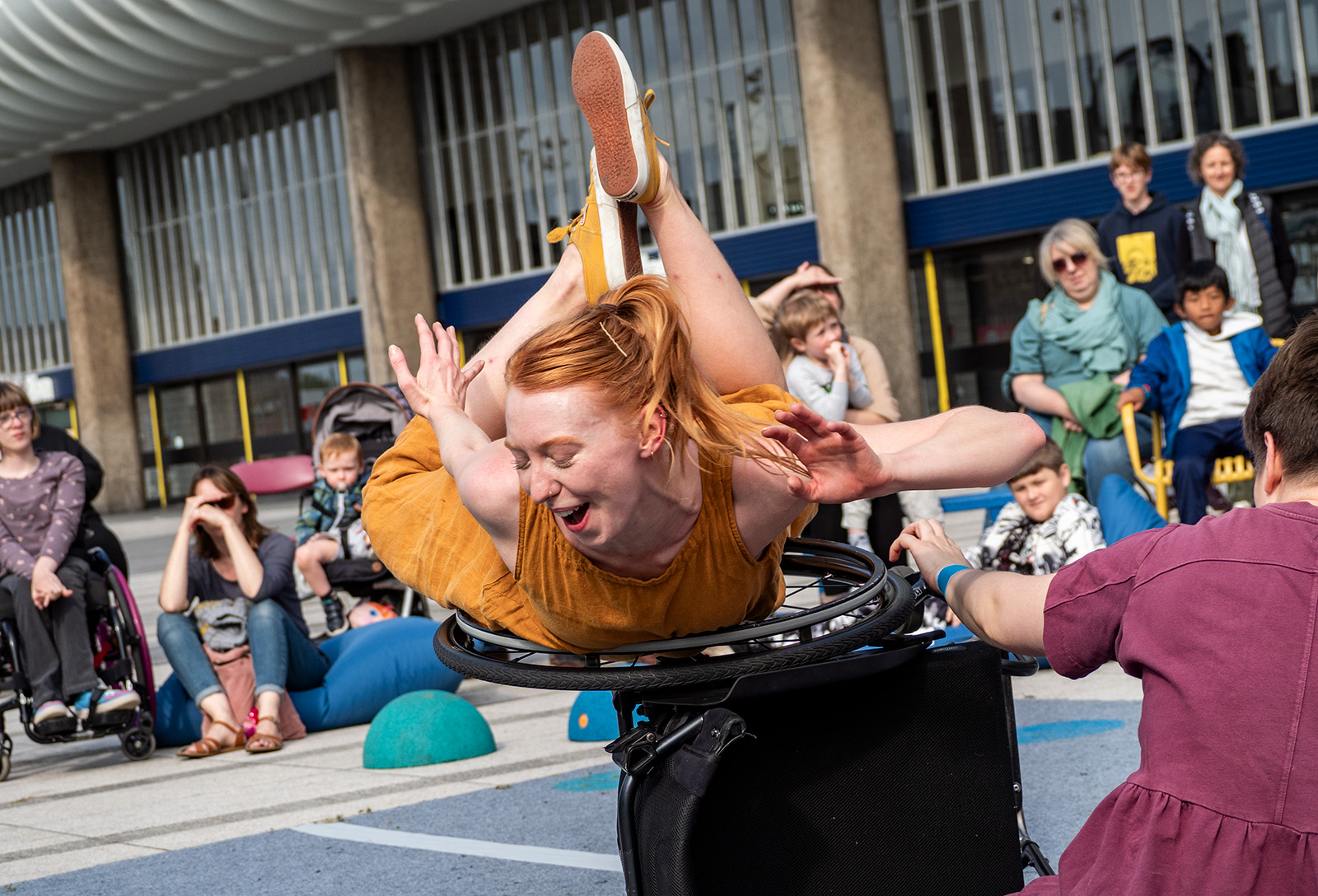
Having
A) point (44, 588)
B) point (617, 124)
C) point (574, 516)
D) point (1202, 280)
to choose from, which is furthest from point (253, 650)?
point (1202, 280)

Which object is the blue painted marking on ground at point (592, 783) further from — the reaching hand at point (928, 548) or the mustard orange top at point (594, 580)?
the reaching hand at point (928, 548)

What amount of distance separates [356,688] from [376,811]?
188 cm

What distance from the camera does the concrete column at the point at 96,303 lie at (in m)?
27.2

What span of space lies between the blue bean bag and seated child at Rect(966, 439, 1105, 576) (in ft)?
8.60

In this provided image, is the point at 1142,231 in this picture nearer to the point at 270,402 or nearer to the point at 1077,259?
the point at 1077,259

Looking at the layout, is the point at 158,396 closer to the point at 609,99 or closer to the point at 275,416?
the point at 275,416

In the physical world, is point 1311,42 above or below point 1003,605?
above

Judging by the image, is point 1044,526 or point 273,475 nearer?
point 1044,526

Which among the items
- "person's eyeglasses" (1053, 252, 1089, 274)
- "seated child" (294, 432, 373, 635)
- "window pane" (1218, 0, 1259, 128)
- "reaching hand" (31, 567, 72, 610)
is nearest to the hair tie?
"reaching hand" (31, 567, 72, 610)

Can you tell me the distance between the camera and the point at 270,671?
5828 mm

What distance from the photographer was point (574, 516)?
7.28 feet

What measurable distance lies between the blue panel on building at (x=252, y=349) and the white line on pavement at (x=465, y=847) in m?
20.2

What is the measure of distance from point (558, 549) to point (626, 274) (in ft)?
3.11

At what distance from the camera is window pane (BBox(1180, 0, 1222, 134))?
51.2 feet
